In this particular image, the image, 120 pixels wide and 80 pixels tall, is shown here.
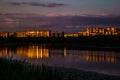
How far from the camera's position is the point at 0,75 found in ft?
25.1

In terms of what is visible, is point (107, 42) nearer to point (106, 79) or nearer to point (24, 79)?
point (106, 79)

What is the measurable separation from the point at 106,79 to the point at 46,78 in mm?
10452

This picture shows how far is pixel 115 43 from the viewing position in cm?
9100

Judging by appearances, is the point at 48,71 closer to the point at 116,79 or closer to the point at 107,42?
the point at 116,79

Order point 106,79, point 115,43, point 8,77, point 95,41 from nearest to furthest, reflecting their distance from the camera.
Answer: point 8,77 < point 106,79 < point 115,43 < point 95,41

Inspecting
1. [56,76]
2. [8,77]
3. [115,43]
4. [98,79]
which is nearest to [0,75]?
[8,77]

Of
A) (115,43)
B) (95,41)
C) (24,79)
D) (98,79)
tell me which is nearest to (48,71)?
(24,79)

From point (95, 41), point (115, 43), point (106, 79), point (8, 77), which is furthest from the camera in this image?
point (95, 41)

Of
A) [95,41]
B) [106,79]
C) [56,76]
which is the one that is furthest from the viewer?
[95,41]

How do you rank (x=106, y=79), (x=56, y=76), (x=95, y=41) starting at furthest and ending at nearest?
(x=95, y=41) < (x=106, y=79) < (x=56, y=76)

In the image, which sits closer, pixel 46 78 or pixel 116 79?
pixel 46 78

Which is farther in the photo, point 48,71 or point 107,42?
point 107,42

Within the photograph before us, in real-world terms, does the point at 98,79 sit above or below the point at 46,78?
below

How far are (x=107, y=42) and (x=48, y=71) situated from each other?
8889 centimetres
